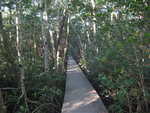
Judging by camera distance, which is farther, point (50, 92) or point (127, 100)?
point (50, 92)

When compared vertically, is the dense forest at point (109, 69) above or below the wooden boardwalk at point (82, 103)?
above

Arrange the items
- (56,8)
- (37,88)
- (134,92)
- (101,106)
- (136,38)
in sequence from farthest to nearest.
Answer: (56,8)
(37,88)
(101,106)
(134,92)
(136,38)

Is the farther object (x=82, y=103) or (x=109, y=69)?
(x=109, y=69)

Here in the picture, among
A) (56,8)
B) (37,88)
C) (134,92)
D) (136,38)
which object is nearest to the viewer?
(136,38)

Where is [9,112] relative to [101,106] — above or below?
below

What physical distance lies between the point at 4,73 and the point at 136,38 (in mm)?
4323

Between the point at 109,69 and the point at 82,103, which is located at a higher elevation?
the point at 109,69

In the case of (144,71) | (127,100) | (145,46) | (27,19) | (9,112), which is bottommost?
(9,112)

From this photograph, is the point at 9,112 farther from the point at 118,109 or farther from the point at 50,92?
the point at 118,109

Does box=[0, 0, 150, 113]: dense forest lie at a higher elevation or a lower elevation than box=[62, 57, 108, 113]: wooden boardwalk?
higher

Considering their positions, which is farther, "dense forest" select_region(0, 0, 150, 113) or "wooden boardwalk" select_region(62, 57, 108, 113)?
"wooden boardwalk" select_region(62, 57, 108, 113)

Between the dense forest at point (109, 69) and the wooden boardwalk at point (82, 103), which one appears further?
the wooden boardwalk at point (82, 103)

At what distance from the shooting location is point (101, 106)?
15.8ft

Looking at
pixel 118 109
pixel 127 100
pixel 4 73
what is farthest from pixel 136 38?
pixel 4 73
